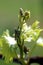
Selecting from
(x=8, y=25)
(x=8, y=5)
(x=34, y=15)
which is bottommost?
(x=8, y=25)

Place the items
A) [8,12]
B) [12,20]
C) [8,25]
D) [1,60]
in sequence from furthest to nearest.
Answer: [8,12], [12,20], [8,25], [1,60]

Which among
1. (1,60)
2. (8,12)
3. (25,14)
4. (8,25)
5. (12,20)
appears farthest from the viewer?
(8,12)

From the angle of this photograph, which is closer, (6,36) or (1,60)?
(6,36)

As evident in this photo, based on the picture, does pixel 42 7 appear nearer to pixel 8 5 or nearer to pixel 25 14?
pixel 8 5

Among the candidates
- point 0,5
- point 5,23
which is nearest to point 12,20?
point 5,23

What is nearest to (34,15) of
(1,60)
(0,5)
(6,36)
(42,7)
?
(42,7)

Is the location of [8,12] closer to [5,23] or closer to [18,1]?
[18,1]

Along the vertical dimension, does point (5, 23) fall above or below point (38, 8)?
below

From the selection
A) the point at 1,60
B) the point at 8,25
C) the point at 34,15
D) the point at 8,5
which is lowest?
the point at 1,60

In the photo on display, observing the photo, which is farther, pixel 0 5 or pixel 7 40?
pixel 0 5
